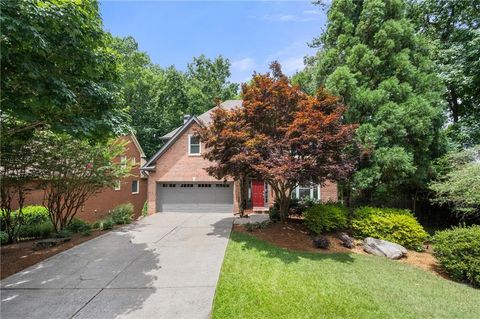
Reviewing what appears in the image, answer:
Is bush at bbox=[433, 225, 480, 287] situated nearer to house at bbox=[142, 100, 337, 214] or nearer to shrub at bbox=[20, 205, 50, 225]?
house at bbox=[142, 100, 337, 214]

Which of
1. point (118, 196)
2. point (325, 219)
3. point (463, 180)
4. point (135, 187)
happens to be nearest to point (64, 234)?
point (325, 219)

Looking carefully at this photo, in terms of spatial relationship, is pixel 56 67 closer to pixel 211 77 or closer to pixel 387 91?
pixel 387 91

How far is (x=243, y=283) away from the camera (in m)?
5.88

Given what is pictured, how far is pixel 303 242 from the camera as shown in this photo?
30.9ft

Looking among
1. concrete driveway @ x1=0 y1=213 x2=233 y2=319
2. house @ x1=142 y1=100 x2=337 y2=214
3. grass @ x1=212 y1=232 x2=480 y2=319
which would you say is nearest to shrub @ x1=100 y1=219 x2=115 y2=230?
concrete driveway @ x1=0 y1=213 x2=233 y2=319

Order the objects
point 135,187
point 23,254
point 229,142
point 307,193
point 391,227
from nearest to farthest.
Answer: point 23,254 < point 229,142 < point 391,227 < point 307,193 < point 135,187

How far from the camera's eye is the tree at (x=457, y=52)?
493 inches

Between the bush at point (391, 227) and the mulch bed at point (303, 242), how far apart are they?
1.36 ft

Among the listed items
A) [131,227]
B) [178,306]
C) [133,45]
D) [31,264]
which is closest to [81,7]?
[178,306]

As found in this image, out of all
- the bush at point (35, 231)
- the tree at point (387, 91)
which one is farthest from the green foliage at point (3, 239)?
the tree at point (387, 91)

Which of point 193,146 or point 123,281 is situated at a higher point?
point 193,146

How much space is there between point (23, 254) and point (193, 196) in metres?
9.15

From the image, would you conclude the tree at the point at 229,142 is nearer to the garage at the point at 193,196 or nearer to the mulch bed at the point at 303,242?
the mulch bed at the point at 303,242

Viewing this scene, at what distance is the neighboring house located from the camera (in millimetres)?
14230
